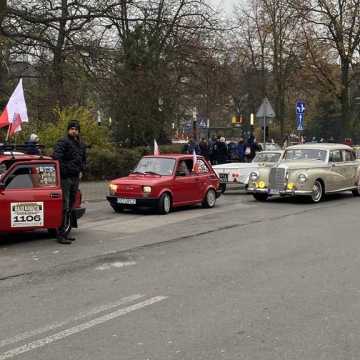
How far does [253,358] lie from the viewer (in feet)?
14.9

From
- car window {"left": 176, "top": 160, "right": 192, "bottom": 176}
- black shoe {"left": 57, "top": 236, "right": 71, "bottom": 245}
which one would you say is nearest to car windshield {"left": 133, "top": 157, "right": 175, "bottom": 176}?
car window {"left": 176, "top": 160, "right": 192, "bottom": 176}

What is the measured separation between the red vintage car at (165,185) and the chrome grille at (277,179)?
1.69 m

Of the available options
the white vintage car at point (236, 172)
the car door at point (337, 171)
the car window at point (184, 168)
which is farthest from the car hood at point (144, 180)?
the car door at point (337, 171)

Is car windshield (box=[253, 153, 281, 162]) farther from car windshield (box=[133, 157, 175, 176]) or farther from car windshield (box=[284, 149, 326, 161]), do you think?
car windshield (box=[133, 157, 175, 176])

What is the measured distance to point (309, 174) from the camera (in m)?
16.4

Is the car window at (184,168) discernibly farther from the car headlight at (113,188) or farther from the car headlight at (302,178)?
the car headlight at (302,178)

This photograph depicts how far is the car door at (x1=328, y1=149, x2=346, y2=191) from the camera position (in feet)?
57.0

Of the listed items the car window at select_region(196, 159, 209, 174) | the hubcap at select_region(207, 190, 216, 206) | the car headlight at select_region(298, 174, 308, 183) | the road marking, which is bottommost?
the road marking

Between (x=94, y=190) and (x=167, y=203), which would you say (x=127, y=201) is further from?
(x=94, y=190)

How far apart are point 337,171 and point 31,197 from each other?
10434 millimetres

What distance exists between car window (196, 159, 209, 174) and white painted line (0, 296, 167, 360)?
9.12m

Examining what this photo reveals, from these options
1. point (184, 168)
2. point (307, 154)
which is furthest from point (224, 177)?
point (184, 168)

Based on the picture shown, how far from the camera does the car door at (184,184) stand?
14.5 metres

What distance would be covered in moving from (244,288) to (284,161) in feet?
36.3
